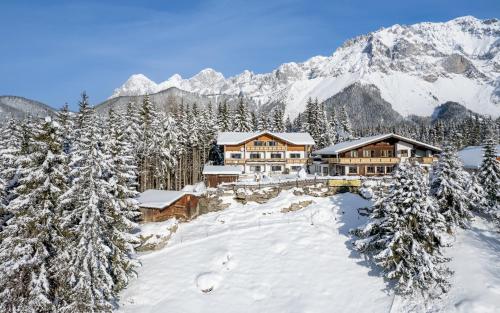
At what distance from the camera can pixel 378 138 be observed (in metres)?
55.0

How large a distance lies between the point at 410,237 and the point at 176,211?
74.8ft

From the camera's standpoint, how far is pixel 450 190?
32.8 m

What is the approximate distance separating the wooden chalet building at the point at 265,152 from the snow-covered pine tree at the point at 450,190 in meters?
29.7

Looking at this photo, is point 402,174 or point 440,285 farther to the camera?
point 402,174

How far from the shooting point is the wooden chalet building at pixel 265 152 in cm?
6150

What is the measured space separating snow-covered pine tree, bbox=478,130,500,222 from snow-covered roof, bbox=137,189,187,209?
98.3 ft

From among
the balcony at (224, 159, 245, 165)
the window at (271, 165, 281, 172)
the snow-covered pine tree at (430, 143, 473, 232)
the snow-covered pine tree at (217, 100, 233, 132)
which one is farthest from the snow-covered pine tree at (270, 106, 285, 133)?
the snow-covered pine tree at (430, 143, 473, 232)

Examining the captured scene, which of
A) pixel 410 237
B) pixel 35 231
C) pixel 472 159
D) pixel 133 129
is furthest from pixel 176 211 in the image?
pixel 472 159

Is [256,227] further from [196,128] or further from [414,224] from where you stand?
[196,128]

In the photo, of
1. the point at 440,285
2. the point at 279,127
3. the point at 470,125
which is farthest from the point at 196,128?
the point at 470,125

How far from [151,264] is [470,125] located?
112 meters

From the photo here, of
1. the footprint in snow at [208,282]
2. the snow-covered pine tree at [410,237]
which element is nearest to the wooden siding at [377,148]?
the snow-covered pine tree at [410,237]

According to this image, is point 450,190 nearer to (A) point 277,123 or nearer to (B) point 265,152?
(B) point 265,152

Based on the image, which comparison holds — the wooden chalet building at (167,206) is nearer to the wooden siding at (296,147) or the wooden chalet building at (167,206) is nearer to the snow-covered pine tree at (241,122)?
the wooden siding at (296,147)
